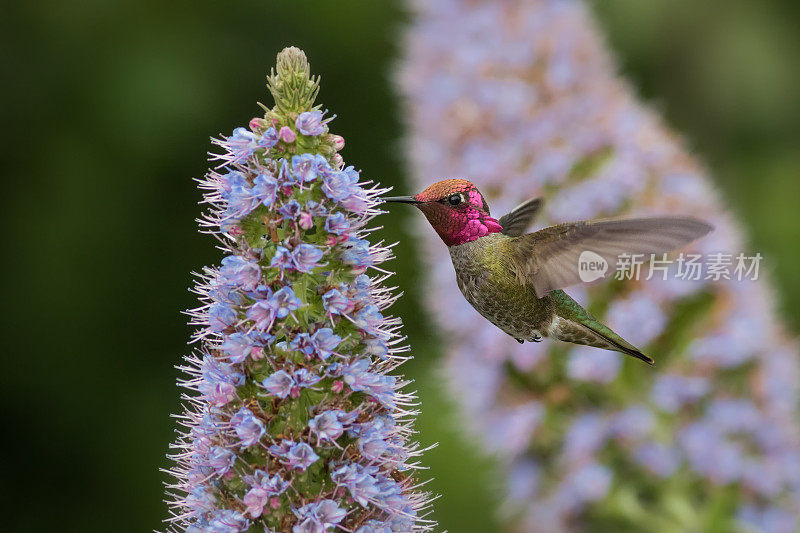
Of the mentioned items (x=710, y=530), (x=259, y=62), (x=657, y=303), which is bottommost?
(x=710, y=530)

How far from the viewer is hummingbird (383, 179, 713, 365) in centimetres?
317

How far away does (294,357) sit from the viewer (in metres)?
2.74

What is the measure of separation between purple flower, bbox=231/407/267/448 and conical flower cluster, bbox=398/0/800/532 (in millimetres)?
2576

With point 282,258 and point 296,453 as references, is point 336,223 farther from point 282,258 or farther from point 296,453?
point 296,453

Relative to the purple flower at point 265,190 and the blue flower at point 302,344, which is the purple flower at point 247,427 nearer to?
the blue flower at point 302,344

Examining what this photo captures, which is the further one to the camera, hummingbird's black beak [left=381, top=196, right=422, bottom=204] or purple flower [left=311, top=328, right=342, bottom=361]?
hummingbird's black beak [left=381, top=196, right=422, bottom=204]

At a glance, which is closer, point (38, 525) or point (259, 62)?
point (38, 525)

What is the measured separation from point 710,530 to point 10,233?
4.70 metres

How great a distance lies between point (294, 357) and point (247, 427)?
0.21 m

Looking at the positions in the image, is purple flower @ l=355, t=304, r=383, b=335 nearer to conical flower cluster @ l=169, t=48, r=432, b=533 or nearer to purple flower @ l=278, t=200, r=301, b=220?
conical flower cluster @ l=169, t=48, r=432, b=533

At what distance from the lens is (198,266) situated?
7.15 m

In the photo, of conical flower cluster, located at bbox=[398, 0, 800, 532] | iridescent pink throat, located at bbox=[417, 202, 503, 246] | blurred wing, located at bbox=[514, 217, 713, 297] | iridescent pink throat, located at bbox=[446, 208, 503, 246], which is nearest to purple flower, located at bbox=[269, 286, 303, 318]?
iridescent pink throat, located at bbox=[417, 202, 503, 246]

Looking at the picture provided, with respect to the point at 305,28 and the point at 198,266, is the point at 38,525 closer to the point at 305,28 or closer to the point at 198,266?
the point at 198,266

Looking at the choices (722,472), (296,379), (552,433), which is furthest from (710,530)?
(296,379)
